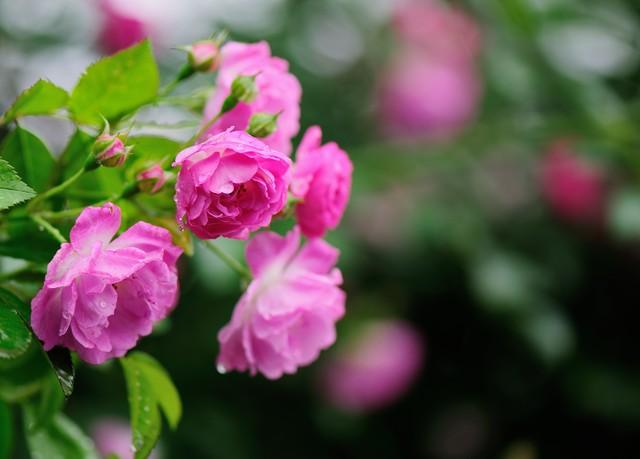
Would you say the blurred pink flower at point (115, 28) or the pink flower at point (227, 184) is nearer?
the pink flower at point (227, 184)

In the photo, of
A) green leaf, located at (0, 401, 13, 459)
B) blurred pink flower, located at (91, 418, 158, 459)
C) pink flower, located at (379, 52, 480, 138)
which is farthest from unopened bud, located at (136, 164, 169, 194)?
pink flower, located at (379, 52, 480, 138)

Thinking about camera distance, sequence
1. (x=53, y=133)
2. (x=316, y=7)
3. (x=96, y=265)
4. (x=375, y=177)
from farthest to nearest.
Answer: (x=316, y=7) < (x=375, y=177) < (x=53, y=133) < (x=96, y=265)

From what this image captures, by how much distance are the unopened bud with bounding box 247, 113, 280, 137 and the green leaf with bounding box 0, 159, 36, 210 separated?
119mm

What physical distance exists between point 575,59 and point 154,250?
58.4 inches

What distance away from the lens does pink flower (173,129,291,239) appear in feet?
1.46

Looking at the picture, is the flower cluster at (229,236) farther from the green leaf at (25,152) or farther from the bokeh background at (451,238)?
the bokeh background at (451,238)

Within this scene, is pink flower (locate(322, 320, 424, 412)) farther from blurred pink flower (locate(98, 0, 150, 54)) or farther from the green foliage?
the green foliage

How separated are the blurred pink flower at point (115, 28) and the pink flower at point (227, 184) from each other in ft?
4.09

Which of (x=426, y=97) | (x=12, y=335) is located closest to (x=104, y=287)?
(x=12, y=335)

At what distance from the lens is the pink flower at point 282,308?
0.55 meters

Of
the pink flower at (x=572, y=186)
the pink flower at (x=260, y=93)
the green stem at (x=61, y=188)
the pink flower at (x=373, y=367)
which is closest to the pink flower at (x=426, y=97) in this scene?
the pink flower at (x=572, y=186)

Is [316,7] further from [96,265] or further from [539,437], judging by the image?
[96,265]

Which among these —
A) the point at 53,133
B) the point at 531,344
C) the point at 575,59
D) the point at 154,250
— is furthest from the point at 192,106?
the point at 575,59

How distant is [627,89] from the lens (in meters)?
1.80
